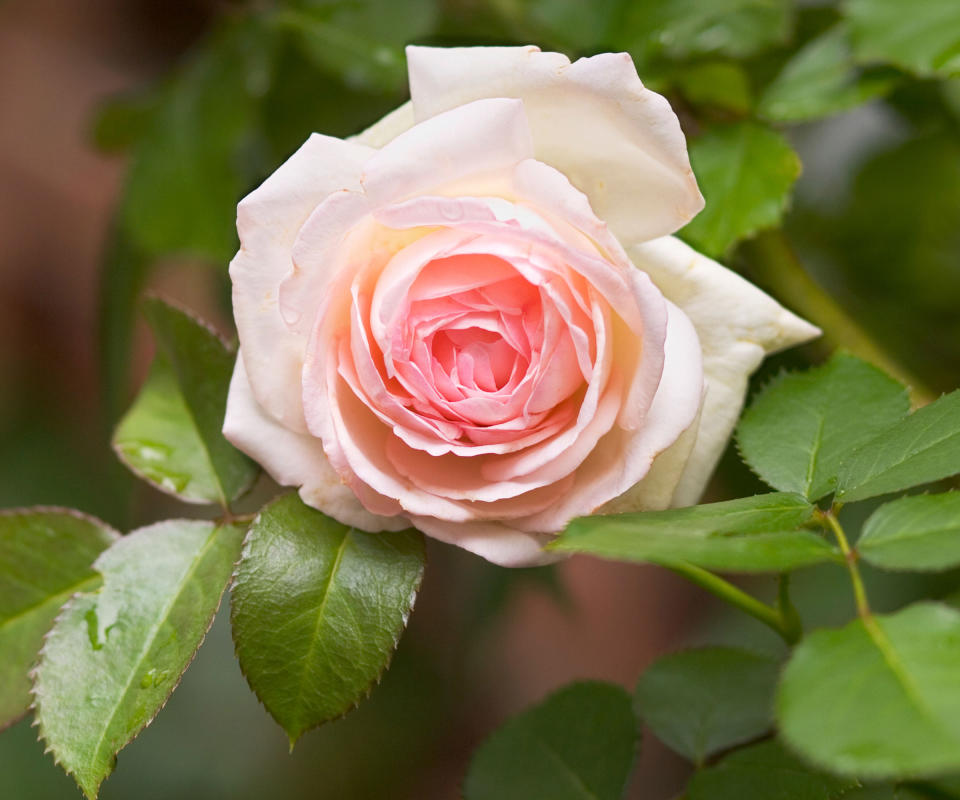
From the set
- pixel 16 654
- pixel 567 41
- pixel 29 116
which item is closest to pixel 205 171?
pixel 567 41

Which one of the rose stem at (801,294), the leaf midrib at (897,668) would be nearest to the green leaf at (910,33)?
the rose stem at (801,294)

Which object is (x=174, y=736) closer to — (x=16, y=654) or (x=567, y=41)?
(x=16, y=654)

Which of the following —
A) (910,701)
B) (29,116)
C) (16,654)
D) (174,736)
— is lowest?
(174,736)

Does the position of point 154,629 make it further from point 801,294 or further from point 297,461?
point 801,294

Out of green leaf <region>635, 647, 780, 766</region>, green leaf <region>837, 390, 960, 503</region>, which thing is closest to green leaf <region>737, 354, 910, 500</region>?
green leaf <region>837, 390, 960, 503</region>

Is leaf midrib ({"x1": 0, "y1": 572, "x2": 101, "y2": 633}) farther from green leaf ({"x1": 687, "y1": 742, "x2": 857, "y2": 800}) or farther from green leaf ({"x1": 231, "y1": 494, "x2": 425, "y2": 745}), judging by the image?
green leaf ({"x1": 687, "y1": 742, "x2": 857, "y2": 800})

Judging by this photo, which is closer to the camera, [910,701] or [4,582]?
[910,701]

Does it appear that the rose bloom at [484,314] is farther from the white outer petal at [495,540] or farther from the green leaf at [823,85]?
the green leaf at [823,85]
